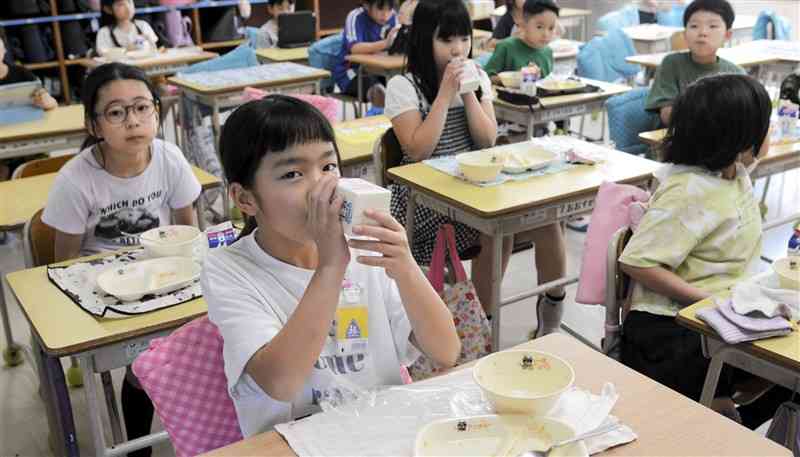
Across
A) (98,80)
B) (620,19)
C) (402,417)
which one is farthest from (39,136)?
(620,19)

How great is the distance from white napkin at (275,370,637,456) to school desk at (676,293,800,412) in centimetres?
49

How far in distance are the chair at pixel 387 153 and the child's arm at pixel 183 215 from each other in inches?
29.0

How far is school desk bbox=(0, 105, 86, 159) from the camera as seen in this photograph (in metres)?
3.51

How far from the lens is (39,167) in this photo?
9.57 feet

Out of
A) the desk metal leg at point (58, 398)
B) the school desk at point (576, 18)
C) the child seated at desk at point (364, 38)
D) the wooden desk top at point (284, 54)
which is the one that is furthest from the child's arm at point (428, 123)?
the school desk at point (576, 18)

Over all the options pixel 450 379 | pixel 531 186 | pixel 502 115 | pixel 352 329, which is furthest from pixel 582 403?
pixel 502 115

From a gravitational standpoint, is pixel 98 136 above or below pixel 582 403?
above

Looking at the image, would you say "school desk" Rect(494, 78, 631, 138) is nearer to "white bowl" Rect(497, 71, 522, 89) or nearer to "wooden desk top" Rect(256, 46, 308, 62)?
"white bowl" Rect(497, 71, 522, 89)

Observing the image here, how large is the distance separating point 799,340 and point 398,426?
873mm

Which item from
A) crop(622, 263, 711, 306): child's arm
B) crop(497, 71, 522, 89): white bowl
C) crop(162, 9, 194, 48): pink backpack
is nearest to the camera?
crop(622, 263, 711, 306): child's arm

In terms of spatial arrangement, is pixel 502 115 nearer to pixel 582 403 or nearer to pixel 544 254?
pixel 544 254

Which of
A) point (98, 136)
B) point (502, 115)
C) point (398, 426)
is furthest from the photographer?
point (502, 115)

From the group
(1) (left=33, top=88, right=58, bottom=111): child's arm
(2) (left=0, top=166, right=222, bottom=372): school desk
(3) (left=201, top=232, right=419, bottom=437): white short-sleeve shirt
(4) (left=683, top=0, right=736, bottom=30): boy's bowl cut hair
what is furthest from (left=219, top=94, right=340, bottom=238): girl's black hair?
(1) (left=33, top=88, right=58, bottom=111): child's arm

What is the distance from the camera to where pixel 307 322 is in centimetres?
118
